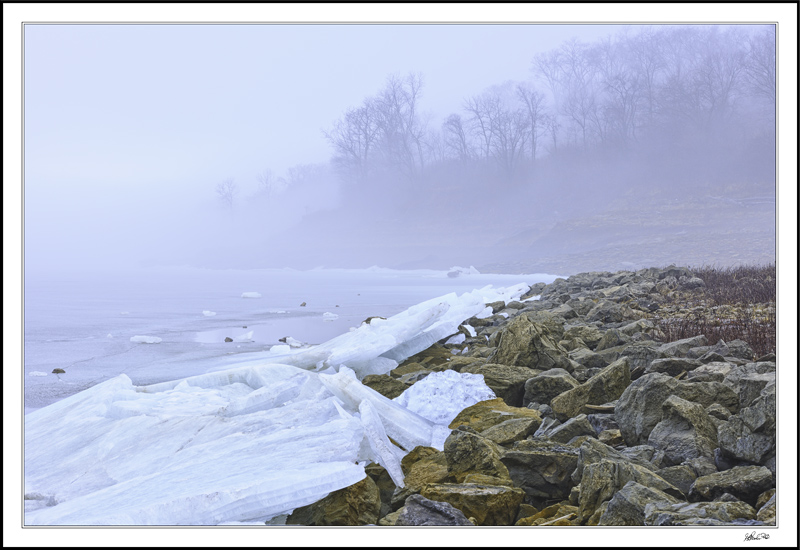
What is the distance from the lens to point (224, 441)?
2.80 m

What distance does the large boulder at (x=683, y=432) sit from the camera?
7.50ft

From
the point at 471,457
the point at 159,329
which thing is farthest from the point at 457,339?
the point at 159,329

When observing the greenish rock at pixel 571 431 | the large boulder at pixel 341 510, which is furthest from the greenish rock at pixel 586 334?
the large boulder at pixel 341 510

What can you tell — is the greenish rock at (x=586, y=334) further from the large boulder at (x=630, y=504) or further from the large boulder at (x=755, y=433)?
the large boulder at (x=630, y=504)

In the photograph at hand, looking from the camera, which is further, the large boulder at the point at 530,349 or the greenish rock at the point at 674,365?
the large boulder at the point at 530,349

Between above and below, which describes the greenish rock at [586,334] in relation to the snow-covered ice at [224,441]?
above

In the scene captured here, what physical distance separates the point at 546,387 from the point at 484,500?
4.33ft

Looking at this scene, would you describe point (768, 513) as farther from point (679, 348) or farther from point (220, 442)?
point (220, 442)

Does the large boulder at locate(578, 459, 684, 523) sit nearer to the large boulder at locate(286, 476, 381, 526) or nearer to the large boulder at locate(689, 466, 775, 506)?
the large boulder at locate(689, 466, 775, 506)

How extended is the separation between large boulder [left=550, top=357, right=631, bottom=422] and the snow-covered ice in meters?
0.46

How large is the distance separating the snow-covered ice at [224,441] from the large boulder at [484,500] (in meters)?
0.39

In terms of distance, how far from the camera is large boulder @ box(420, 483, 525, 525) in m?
2.05

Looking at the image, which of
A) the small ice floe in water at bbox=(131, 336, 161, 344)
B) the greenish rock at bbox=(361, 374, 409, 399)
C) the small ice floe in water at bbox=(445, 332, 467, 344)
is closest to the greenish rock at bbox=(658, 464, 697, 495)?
the greenish rock at bbox=(361, 374, 409, 399)

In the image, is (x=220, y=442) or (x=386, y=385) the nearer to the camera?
(x=220, y=442)
